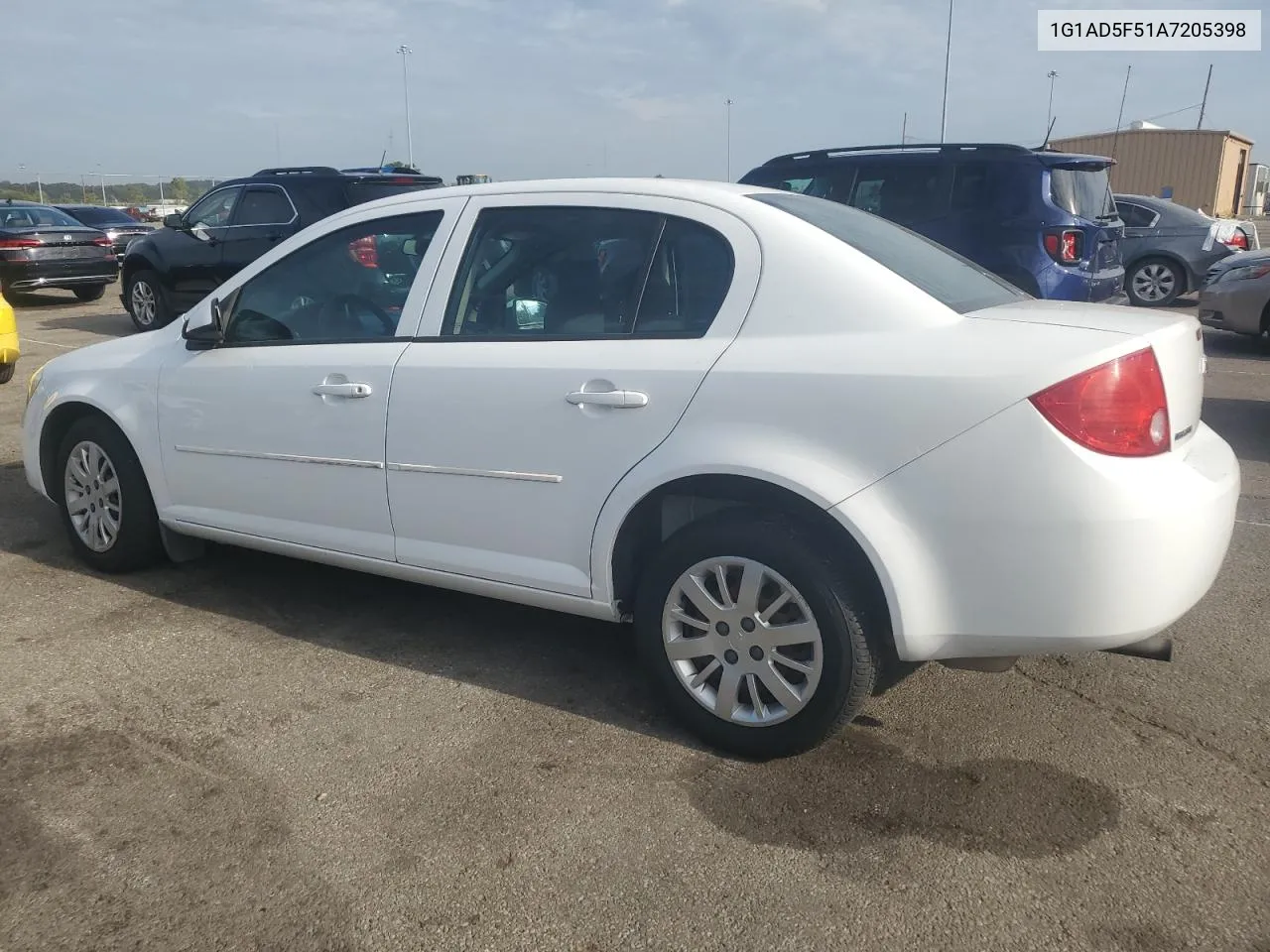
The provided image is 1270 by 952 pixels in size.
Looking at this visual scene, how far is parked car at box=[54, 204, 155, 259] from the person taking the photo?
21289mm

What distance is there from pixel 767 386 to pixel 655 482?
1.44 ft

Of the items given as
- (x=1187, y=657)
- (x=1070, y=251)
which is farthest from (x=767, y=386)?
(x=1070, y=251)

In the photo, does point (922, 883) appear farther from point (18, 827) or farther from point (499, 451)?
point (18, 827)

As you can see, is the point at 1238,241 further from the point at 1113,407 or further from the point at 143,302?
the point at 143,302

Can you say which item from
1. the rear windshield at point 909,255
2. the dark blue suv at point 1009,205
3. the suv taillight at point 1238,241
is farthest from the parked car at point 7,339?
the suv taillight at point 1238,241

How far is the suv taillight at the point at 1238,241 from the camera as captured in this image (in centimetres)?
1401

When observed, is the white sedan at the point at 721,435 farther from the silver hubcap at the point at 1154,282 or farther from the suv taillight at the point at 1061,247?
the silver hubcap at the point at 1154,282

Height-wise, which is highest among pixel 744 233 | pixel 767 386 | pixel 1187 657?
pixel 744 233

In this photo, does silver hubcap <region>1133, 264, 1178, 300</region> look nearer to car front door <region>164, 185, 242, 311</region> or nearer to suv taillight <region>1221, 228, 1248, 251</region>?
suv taillight <region>1221, 228, 1248, 251</region>

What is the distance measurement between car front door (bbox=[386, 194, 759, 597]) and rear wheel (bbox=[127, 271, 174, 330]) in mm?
10156

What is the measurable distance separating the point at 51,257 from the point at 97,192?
3005cm

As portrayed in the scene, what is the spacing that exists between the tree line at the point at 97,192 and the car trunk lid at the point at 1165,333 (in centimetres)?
3965

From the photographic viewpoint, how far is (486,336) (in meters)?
3.55

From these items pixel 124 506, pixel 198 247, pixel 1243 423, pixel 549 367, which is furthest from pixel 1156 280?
pixel 124 506
